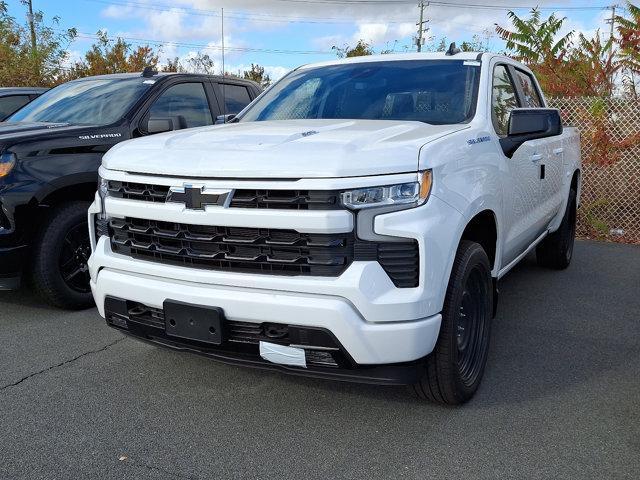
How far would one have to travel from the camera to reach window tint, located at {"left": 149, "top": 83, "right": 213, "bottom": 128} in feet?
18.2

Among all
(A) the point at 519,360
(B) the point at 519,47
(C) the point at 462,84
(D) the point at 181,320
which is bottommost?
(A) the point at 519,360

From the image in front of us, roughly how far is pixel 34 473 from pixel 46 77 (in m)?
15.7

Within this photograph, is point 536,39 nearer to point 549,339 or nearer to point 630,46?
point 630,46

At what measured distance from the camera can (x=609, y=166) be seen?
816cm

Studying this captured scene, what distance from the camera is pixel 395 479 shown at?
2564 millimetres

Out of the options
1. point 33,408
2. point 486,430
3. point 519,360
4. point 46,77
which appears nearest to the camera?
point 486,430

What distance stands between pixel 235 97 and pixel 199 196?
4.07 meters

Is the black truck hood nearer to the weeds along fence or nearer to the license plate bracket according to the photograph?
the license plate bracket

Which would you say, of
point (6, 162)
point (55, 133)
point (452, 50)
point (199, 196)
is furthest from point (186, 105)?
point (199, 196)

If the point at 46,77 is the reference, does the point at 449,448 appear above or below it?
below

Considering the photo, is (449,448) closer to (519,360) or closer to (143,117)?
(519,360)

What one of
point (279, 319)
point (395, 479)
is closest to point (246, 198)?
point (279, 319)

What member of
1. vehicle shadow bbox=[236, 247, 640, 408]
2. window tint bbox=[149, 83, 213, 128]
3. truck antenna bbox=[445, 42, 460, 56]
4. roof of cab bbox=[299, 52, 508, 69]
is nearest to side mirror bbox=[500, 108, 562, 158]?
roof of cab bbox=[299, 52, 508, 69]

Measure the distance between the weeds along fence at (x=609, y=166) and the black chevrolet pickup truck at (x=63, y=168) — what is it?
546cm
